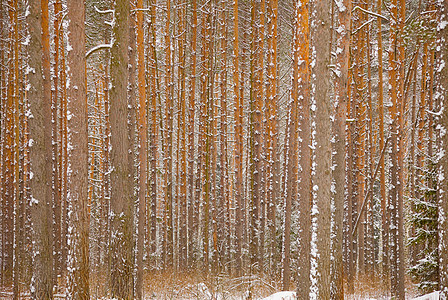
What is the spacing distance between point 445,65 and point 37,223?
25.7 feet

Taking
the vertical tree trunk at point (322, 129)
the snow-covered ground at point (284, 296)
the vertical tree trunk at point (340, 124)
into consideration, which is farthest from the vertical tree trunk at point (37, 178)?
the vertical tree trunk at point (340, 124)

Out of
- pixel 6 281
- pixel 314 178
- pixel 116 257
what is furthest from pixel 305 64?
pixel 6 281

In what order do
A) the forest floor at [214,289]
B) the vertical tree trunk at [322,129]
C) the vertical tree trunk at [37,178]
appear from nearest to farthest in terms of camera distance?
the vertical tree trunk at [322,129] < the vertical tree trunk at [37,178] < the forest floor at [214,289]

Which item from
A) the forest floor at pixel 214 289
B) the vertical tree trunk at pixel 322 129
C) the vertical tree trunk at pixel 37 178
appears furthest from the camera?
the forest floor at pixel 214 289

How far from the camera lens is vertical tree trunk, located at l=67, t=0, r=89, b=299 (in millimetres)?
6203

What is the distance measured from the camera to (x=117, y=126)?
7453mm

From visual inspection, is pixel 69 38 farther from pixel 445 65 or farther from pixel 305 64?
pixel 445 65

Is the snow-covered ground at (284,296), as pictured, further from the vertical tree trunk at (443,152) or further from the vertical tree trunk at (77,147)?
the vertical tree trunk at (77,147)

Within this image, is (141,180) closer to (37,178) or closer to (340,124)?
(37,178)

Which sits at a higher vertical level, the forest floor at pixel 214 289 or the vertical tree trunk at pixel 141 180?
the vertical tree trunk at pixel 141 180

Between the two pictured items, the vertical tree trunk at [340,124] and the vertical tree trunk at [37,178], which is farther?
the vertical tree trunk at [340,124]

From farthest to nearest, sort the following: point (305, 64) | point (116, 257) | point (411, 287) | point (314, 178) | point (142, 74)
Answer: point (411, 287) < point (142, 74) < point (305, 64) < point (116, 257) < point (314, 178)

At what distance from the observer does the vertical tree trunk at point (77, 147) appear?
6203 millimetres

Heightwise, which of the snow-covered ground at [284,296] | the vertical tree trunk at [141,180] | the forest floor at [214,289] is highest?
the vertical tree trunk at [141,180]
